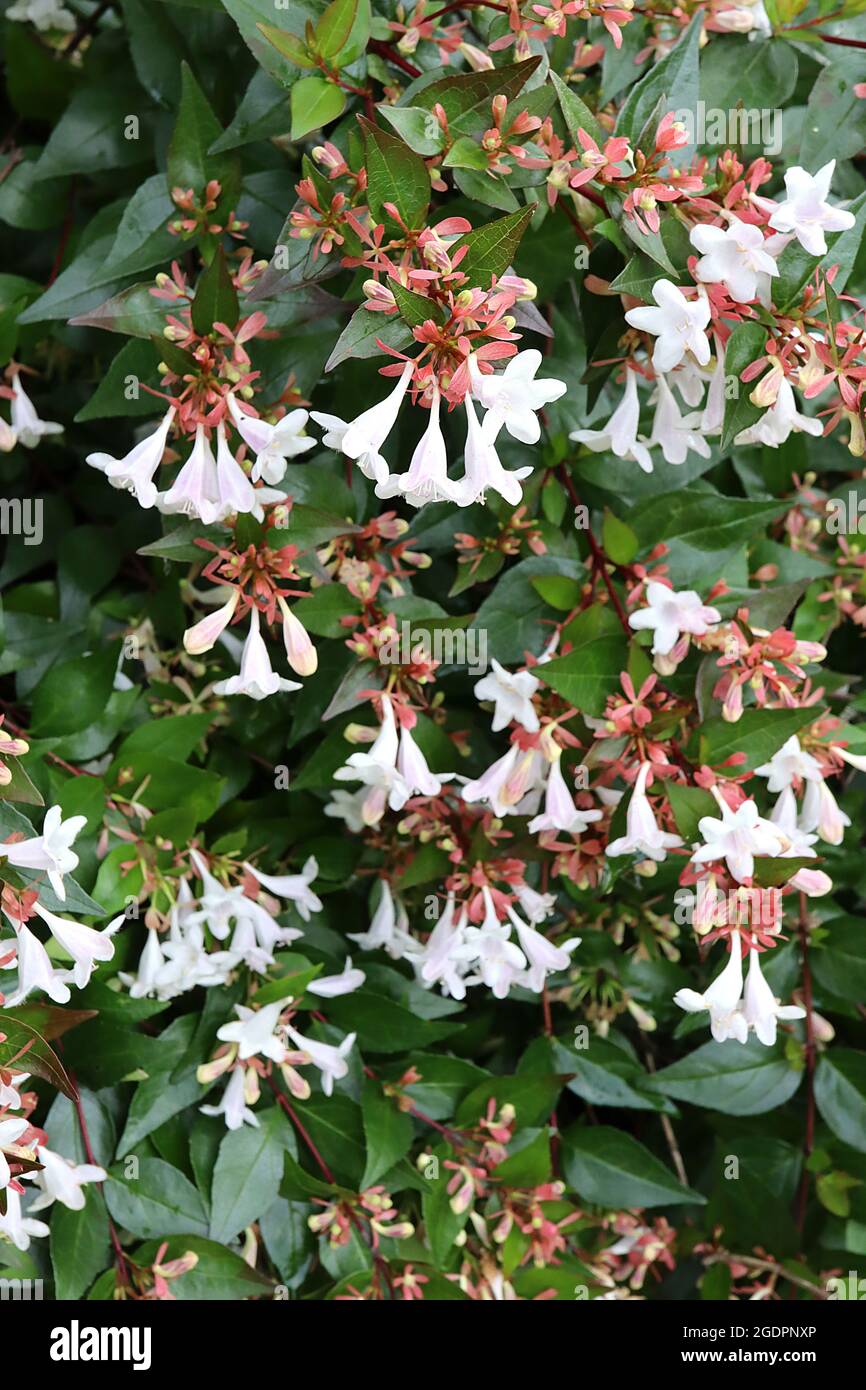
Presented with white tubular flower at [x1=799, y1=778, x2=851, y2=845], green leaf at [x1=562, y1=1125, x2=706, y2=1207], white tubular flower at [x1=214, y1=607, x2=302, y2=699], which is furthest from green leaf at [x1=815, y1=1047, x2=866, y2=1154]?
white tubular flower at [x1=214, y1=607, x2=302, y2=699]

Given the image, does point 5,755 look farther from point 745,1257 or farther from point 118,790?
point 745,1257

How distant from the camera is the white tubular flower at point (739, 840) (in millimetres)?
1129

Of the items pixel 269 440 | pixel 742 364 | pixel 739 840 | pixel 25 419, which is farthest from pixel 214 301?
pixel 739 840

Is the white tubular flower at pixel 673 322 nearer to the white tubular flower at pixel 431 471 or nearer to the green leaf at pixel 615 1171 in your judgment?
the white tubular flower at pixel 431 471

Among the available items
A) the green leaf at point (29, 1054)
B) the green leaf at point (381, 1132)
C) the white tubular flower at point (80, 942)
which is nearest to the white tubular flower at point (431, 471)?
the white tubular flower at point (80, 942)

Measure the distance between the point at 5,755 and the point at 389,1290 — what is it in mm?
830

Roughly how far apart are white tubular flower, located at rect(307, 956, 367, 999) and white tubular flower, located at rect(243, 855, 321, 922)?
0.26 ft

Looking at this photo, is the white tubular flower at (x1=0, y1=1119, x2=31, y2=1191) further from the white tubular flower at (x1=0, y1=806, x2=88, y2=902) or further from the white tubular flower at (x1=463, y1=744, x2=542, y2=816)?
the white tubular flower at (x1=463, y1=744, x2=542, y2=816)

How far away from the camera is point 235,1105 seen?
1.39 metres

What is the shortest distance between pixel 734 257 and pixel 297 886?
0.86 m

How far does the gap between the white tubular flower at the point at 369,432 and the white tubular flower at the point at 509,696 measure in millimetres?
325

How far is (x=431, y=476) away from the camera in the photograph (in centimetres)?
100

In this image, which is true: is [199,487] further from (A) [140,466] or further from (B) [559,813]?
(B) [559,813]
